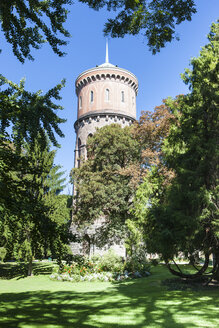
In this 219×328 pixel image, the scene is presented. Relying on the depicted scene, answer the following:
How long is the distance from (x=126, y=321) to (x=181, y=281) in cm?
754

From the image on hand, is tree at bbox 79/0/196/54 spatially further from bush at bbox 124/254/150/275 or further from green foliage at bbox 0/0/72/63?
bush at bbox 124/254/150/275

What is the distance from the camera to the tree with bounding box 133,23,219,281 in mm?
10164

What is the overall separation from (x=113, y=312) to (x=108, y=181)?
Answer: 13.9 m

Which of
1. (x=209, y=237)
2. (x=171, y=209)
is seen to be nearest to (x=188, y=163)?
(x=171, y=209)

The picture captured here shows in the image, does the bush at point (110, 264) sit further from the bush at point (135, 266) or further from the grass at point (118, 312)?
the grass at point (118, 312)

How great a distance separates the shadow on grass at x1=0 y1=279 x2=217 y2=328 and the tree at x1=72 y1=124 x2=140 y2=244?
11.0m

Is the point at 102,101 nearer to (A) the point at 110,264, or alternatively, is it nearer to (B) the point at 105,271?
(A) the point at 110,264

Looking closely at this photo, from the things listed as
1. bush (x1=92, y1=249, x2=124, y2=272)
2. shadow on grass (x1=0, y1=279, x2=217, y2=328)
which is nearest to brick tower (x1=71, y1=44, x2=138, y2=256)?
bush (x1=92, y1=249, x2=124, y2=272)

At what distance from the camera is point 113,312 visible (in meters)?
7.14

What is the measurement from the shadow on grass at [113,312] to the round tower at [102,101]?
75.0ft

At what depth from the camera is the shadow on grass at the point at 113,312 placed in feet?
→ 19.6

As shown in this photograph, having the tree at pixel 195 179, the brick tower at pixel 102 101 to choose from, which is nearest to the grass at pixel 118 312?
the tree at pixel 195 179

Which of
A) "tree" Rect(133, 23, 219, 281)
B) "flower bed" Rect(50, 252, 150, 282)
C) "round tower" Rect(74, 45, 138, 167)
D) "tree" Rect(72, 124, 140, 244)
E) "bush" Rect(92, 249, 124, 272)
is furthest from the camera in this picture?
"round tower" Rect(74, 45, 138, 167)

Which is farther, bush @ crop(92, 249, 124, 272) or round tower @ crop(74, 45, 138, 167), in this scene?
round tower @ crop(74, 45, 138, 167)
